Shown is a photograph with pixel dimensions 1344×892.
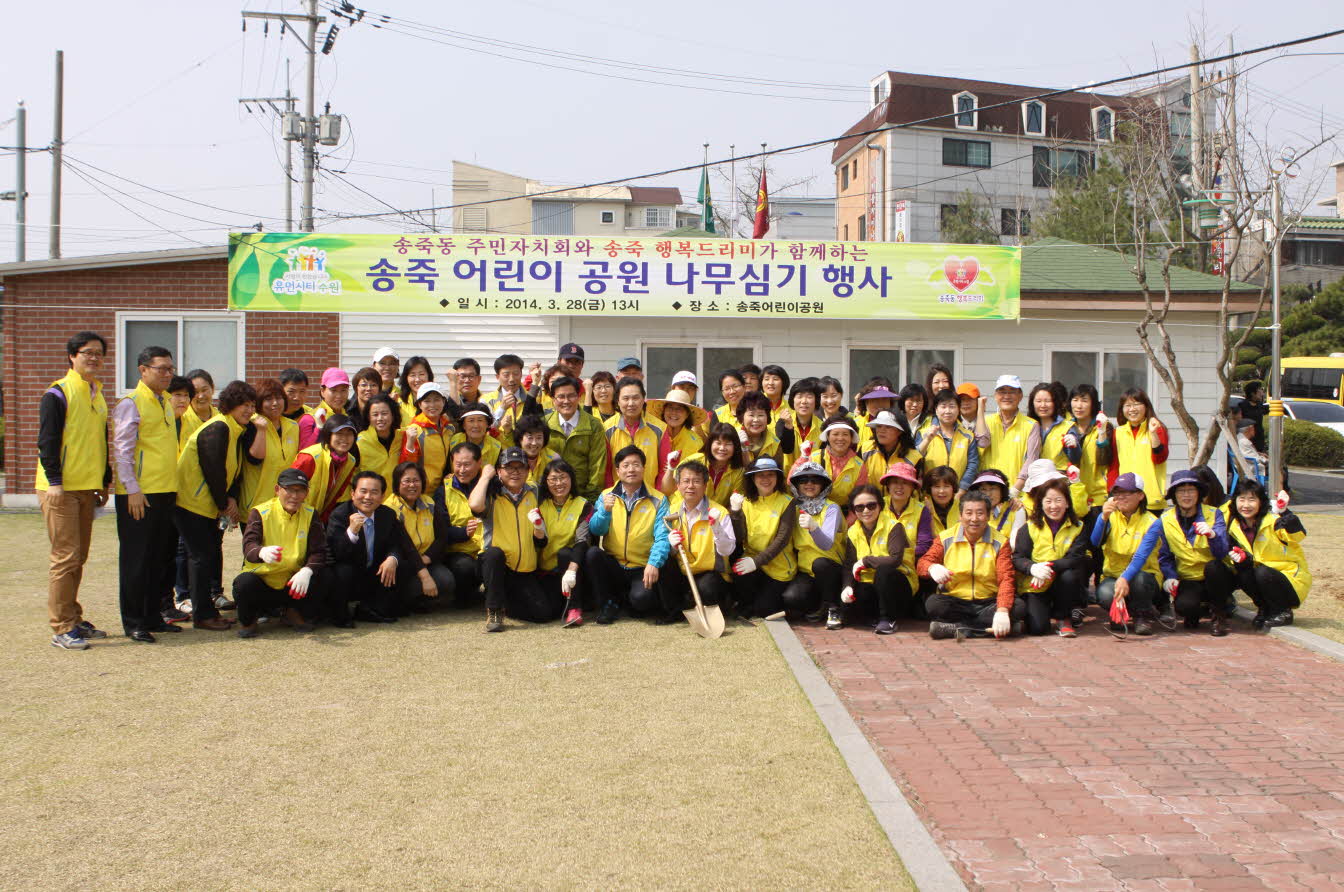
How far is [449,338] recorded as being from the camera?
14141 millimetres

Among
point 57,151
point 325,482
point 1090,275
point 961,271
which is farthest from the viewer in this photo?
point 57,151

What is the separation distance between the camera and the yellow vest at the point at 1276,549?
7500 millimetres

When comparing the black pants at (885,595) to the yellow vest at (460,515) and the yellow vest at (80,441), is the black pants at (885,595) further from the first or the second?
the yellow vest at (80,441)

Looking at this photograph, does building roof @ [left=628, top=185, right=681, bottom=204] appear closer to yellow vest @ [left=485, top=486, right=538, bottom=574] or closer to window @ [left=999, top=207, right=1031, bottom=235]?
window @ [left=999, top=207, right=1031, bottom=235]

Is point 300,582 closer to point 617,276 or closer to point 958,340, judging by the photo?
point 617,276

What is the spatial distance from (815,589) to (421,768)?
366 cm

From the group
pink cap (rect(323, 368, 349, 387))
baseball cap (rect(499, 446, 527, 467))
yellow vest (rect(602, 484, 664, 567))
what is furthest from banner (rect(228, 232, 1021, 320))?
yellow vest (rect(602, 484, 664, 567))

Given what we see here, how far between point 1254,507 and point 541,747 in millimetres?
5132

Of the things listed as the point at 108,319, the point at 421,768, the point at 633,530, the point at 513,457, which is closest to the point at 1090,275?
the point at 633,530

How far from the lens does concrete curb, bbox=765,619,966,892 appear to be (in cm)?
371

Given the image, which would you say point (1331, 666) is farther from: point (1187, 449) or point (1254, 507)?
point (1187, 449)

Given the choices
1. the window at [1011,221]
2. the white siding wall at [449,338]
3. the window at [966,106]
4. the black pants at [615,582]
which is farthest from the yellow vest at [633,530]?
the window at [966,106]

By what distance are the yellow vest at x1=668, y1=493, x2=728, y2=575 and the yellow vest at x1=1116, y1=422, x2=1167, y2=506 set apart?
10.1 feet

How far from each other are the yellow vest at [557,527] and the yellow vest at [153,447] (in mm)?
2424
